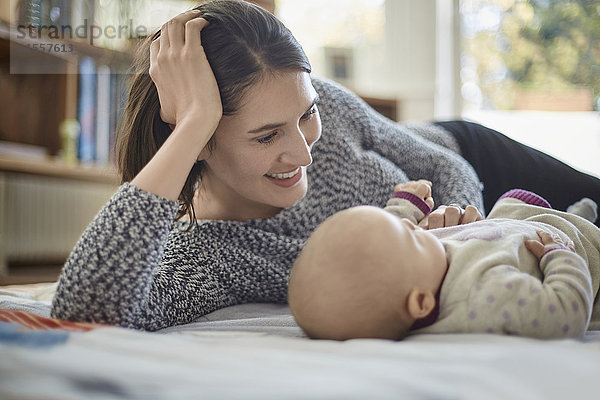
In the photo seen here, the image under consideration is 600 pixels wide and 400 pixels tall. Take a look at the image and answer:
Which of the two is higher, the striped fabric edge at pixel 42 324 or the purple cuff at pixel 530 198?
the purple cuff at pixel 530 198

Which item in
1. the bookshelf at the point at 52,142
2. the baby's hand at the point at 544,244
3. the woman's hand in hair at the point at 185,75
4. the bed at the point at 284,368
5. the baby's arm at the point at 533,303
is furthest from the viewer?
the bookshelf at the point at 52,142

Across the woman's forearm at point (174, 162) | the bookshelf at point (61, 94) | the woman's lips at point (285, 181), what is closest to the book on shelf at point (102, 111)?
the bookshelf at point (61, 94)

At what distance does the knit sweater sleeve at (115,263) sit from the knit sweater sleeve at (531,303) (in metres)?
0.46

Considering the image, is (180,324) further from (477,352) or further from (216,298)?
(477,352)

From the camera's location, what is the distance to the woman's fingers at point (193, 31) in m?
1.06

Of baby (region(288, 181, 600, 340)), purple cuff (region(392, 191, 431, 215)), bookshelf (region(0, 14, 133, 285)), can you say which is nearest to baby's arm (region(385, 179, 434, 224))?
purple cuff (region(392, 191, 431, 215))

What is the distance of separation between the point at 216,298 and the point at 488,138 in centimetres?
98

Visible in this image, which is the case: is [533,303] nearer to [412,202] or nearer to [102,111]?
[412,202]

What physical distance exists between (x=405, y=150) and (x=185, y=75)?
709 millimetres

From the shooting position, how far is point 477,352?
0.60 m

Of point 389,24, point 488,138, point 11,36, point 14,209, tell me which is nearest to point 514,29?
point 389,24

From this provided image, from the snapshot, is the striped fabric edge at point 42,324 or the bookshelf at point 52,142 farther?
the bookshelf at point 52,142

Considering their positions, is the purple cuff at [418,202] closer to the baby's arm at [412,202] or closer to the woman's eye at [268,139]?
the baby's arm at [412,202]

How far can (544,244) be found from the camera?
2.82 feet
